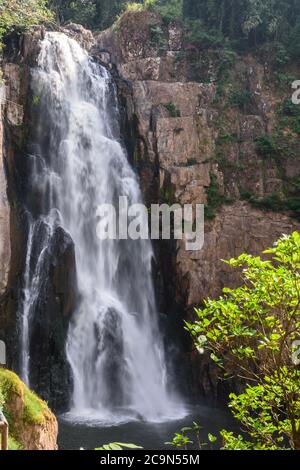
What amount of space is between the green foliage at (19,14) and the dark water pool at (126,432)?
17.0 meters

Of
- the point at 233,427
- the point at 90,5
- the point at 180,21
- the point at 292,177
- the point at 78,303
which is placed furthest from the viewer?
the point at 90,5

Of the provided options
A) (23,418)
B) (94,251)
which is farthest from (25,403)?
(94,251)

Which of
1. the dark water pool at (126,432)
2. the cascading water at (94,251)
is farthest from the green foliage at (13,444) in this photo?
the cascading water at (94,251)

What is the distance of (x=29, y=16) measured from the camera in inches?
922

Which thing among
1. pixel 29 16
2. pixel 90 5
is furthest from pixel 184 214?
pixel 90 5

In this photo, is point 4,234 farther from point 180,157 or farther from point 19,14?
point 19,14

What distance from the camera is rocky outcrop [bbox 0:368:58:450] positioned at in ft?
30.9

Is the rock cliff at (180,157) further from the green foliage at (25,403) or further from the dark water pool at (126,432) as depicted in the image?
the green foliage at (25,403)

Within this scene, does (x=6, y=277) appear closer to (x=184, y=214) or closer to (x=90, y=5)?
(x=184, y=214)

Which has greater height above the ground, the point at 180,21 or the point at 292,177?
the point at 180,21

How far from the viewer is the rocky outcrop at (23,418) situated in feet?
30.9

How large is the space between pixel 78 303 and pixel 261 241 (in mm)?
9134

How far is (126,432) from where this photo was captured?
15.5 metres

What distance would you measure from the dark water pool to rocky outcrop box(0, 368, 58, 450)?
4.17 m
